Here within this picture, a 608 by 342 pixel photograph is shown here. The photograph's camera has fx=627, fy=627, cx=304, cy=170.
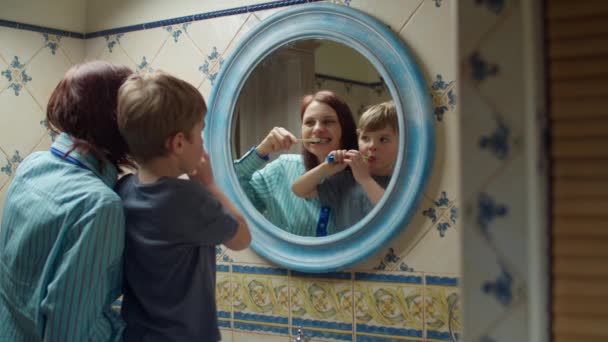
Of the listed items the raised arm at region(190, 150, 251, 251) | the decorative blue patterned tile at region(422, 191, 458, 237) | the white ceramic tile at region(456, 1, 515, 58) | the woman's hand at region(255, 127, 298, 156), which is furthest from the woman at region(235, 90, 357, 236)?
the white ceramic tile at region(456, 1, 515, 58)

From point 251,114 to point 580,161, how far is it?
131 centimetres

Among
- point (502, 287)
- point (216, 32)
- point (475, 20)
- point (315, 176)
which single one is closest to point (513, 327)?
point (502, 287)

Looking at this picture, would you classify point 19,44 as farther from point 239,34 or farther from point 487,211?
point 487,211

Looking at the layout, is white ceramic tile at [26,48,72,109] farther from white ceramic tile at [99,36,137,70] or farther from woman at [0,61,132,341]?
woman at [0,61,132,341]

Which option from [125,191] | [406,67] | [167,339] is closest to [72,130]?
[125,191]

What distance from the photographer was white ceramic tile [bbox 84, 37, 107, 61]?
2084mm

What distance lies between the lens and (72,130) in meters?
1.21

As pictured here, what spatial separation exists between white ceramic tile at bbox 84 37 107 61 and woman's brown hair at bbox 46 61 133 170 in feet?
2.97

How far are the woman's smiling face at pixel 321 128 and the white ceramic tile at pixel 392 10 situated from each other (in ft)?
0.85

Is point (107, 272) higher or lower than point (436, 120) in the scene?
lower

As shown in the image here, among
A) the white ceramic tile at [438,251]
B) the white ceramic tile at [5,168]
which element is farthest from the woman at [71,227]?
the white ceramic tile at [5,168]

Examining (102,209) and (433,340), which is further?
(433,340)

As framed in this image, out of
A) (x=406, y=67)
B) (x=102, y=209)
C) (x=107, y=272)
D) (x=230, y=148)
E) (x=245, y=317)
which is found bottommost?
(x=245, y=317)

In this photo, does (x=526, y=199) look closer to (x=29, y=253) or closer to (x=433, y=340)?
(x=29, y=253)
